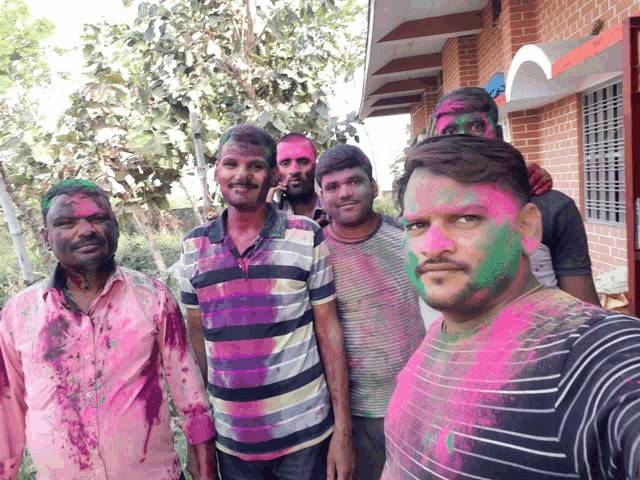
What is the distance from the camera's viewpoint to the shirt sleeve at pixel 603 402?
71cm

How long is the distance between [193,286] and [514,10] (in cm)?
520

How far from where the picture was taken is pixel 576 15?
4.49 m

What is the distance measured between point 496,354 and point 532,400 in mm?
114

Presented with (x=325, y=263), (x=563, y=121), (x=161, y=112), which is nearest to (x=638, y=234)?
(x=325, y=263)

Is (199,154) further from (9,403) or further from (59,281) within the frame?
(9,403)

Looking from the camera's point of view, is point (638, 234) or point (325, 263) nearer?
point (325, 263)

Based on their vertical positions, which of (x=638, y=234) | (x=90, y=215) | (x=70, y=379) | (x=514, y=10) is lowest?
(x=70, y=379)

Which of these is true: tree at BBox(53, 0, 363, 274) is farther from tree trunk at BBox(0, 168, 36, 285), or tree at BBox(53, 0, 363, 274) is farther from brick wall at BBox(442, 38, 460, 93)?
brick wall at BBox(442, 38, 460, 93)

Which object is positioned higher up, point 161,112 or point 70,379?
point 161,112

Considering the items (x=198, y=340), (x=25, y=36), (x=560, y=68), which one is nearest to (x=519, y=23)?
(x=560, y=68)

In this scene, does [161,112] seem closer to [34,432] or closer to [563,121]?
[34,432]

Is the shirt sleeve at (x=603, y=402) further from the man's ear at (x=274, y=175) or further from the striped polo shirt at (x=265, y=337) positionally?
the man's ear at (x=274, y=175)

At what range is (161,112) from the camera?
429 centimetres

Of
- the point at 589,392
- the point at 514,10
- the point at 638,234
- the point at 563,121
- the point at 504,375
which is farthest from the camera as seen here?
the point at 514,10
